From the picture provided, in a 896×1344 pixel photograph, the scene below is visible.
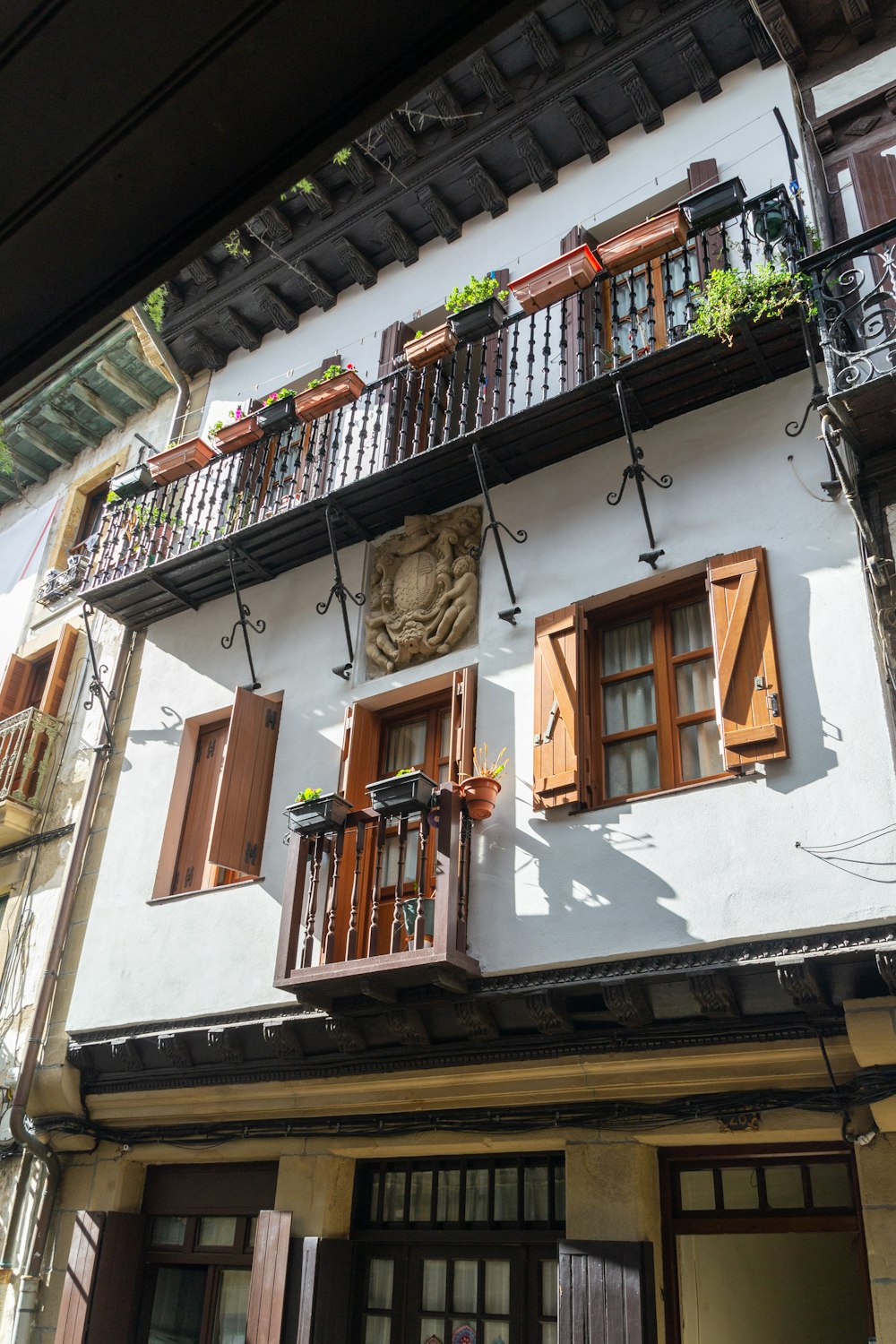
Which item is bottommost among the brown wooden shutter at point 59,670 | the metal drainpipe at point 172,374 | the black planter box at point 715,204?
the brown wooden shutter at point 59,670

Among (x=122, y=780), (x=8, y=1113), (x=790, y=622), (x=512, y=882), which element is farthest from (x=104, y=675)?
(x=790, y=622)

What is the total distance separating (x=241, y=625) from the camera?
33.8ft

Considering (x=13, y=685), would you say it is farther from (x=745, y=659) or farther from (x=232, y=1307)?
(x=745, y=659)

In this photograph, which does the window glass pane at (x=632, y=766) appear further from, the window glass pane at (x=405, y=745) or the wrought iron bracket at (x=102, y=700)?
the wrought iron bracket at (x=102, y=700)

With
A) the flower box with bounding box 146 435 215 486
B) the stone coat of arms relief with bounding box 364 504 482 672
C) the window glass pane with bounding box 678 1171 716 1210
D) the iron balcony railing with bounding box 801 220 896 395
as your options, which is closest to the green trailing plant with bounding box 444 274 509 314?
the stone coat of arms relief with bounding box 364 504 482 672

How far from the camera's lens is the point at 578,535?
27.3 ft

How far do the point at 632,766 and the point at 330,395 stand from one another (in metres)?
4.91

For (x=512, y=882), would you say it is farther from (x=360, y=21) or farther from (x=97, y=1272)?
(x=360, y=21)

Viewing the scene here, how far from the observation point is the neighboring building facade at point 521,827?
21.0 feet

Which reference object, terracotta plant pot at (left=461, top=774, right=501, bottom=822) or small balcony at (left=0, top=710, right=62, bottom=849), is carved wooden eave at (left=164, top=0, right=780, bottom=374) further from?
terracotta plant pot at (left=461, top=774, right=501, bottom=822)

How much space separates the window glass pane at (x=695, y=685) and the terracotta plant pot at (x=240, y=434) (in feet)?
17.5

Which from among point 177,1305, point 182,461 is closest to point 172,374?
point 182,461

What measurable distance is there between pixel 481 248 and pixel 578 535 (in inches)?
183

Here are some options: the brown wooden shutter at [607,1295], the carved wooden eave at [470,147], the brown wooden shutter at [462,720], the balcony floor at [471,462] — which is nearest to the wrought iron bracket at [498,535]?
the balcony floor at [471,462]
